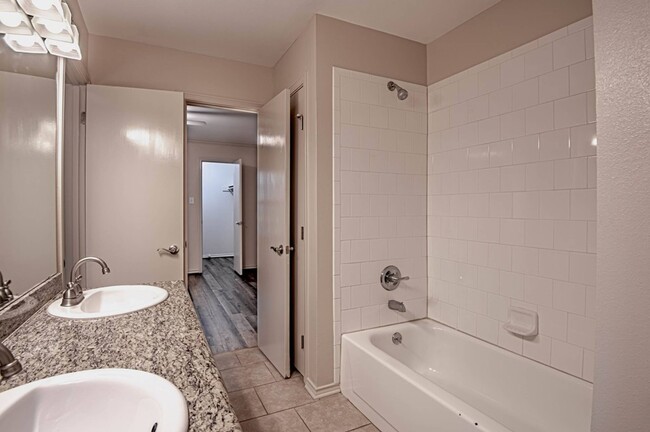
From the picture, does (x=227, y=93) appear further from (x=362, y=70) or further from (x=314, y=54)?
(x=362, y=70)

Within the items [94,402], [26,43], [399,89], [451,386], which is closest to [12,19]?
[26,43]

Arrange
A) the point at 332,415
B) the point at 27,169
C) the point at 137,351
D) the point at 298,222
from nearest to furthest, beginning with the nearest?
the point at 137,351 < the point at 27,169 < the point at 332,415 < the point at 298,222

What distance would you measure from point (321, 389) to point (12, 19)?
7.65 feet

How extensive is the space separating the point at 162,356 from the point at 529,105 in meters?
2.07

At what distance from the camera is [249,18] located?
7.05 feet

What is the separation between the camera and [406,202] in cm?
244

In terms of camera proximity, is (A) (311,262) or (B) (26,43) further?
(A) (311,262)

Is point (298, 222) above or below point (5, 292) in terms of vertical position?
above

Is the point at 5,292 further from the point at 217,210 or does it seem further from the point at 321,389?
the point at 217,210

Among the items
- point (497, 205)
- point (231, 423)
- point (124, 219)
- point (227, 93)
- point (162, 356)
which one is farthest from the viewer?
point (227, 93)

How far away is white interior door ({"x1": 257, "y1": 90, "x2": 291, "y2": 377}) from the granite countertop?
4.01 ft

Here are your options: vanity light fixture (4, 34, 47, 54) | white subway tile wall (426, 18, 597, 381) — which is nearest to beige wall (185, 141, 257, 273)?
white subway tile wall (426, 18, 597, 381)

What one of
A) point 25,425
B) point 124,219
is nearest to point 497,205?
point 25,425

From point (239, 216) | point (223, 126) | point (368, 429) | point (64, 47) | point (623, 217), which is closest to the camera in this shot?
point (623, 217)
